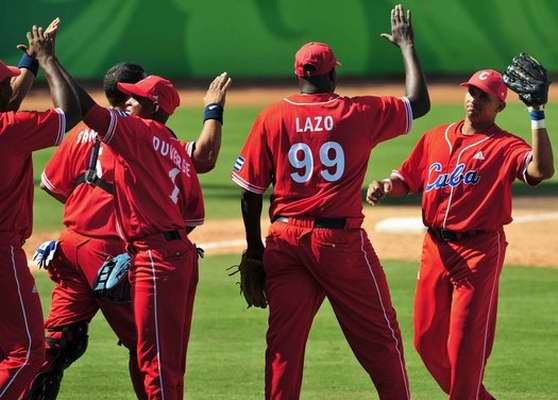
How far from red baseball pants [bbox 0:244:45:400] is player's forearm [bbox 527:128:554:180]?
2850 mm

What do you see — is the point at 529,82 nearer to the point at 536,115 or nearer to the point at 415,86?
the point at 536,115

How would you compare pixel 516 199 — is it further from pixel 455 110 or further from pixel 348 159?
pixel 348 159

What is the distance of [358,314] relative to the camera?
22.6 ft

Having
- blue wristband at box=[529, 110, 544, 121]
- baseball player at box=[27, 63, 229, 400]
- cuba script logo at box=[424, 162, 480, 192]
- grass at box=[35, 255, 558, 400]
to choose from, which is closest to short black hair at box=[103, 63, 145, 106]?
baseball player at box=[27, 63, 229, 400]

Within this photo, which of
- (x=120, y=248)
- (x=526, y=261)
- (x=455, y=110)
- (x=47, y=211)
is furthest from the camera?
(x=455, y=110)

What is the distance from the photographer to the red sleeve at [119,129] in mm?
6668

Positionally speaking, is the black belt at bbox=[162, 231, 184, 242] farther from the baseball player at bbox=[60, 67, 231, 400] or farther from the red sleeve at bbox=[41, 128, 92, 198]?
the red sleeve at bbox=[41, 128, 92, 198]

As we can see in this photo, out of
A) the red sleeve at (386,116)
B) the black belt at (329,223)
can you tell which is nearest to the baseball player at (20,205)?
the black belt at (329,223)

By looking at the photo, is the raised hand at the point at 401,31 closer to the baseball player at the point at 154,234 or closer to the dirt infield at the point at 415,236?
the baseball player at the point at 154,234

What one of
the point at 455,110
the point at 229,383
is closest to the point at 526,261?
the point at 229,383

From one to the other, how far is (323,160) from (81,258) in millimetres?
1600

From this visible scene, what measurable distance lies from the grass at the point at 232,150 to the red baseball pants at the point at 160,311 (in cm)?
941

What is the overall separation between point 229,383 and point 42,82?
22495mm

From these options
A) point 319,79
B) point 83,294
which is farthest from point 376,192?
point 83,294
